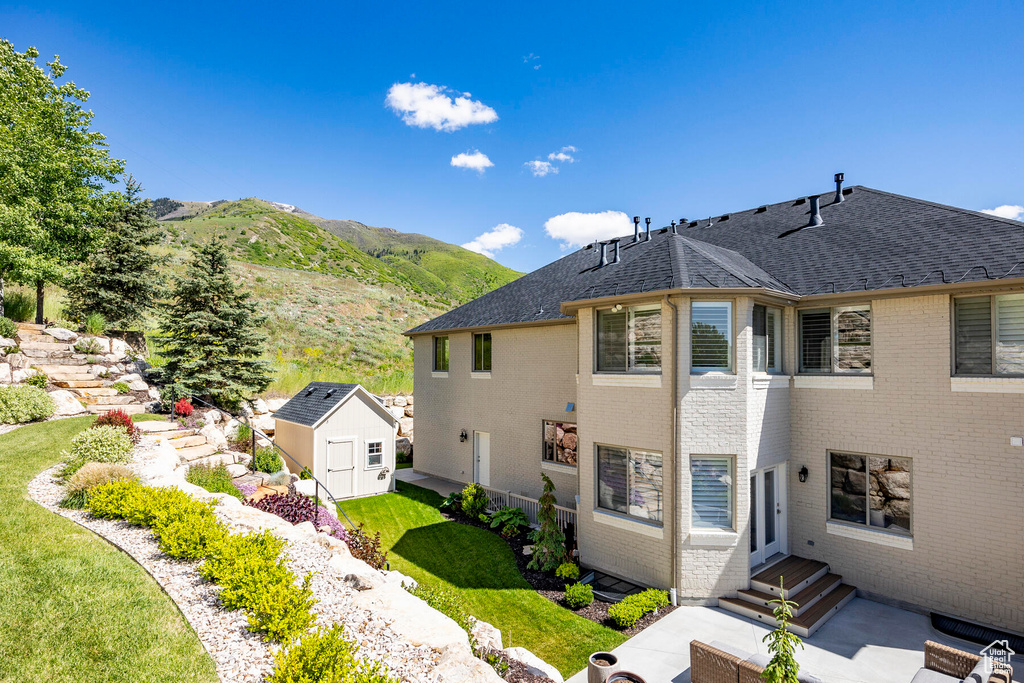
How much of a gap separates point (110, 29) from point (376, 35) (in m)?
8.66

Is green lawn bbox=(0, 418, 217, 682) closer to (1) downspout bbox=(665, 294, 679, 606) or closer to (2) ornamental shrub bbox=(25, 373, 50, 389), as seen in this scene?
(1) downspout bbox=(665, 294, 679, 606)

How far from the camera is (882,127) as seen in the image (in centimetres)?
1198

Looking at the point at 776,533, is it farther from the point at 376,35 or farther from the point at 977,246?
the point at 376,35

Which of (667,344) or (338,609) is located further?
(667,344)

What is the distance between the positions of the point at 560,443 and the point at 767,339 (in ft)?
21.2

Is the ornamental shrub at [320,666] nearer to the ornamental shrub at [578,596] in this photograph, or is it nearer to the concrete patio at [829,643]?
the concrete patio at [829,643]

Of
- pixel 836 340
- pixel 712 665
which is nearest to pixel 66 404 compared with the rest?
pixel 712 665

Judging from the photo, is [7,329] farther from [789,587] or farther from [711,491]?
[789,587]

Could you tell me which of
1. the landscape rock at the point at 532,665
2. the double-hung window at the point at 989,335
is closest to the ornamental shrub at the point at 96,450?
the landscape rock at the point at 532,665

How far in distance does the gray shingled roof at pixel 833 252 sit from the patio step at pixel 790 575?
19.3ft

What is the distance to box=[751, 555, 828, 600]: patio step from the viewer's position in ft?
29.0

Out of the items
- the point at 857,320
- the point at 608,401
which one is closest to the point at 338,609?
the point at 608,401

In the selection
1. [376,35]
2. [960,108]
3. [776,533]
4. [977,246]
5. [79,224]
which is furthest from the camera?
[79,224]

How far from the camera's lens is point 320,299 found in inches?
1671
